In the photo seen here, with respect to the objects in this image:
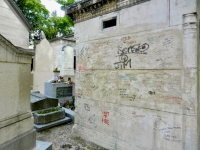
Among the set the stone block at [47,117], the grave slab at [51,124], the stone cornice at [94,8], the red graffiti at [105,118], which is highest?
the stone cornice at [94,8]

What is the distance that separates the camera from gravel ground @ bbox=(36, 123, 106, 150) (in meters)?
3.71

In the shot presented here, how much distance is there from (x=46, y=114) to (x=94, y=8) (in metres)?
3.64

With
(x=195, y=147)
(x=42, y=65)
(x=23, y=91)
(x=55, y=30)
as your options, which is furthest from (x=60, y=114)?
(x=55, y=30)

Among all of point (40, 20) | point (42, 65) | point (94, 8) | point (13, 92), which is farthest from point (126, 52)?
point (40, 20)

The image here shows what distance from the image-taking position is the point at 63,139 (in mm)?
4207

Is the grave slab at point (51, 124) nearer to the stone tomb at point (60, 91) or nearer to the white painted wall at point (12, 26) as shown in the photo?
the stone tomb at point (60, 91)

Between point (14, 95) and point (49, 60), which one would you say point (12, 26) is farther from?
point (14, 95)

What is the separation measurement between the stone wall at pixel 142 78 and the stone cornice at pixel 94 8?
138 millimetres

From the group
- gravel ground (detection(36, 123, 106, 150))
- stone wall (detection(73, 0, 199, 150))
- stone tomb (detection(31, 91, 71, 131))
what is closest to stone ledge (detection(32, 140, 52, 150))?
gravel ground (detection(36, 123, 106, 150))

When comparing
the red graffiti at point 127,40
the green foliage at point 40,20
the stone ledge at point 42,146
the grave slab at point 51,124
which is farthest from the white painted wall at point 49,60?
the stone ledge at point 42,146

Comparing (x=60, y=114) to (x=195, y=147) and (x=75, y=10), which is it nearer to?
(x=75, y=10)

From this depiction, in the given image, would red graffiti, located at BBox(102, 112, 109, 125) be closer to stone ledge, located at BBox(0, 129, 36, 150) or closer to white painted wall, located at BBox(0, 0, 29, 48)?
stone ledge, located at BBox(0, 129, 36, 150)

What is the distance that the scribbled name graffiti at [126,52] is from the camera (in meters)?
3.15

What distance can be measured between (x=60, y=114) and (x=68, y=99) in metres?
2.80
